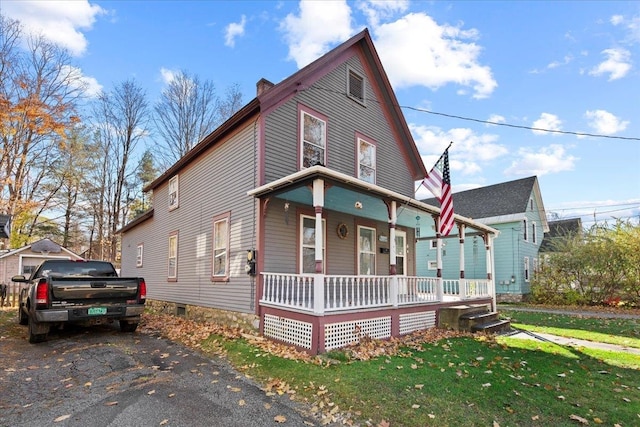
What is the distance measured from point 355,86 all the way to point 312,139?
3148 mm

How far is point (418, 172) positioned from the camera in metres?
14.0

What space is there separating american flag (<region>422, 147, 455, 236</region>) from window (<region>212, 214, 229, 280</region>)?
5764mm

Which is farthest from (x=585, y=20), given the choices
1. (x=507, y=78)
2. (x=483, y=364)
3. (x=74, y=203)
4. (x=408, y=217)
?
(x=74, y=203)

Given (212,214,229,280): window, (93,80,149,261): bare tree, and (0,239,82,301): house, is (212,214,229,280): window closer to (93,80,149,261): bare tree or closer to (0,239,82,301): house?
(0,239,82,301): house

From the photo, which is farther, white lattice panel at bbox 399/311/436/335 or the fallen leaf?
white lattice panel at bbox 399/311/436/335

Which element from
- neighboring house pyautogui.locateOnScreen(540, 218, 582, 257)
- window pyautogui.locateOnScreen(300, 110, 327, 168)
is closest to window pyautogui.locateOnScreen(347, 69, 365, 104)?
window pyautogui.locateOnScreen(300, 110, 327, 168)

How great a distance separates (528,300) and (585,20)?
14641 mm

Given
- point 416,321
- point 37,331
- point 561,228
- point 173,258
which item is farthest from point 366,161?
point 561,228

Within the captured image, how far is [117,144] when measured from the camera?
92.6 feet

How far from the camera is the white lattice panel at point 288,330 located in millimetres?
6727

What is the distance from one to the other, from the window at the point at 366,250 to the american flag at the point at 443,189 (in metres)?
2.70

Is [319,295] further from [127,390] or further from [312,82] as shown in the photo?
[312,82]

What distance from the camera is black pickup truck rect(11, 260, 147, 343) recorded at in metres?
6.96

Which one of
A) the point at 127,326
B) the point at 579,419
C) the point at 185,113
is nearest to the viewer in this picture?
the point at 579,419
